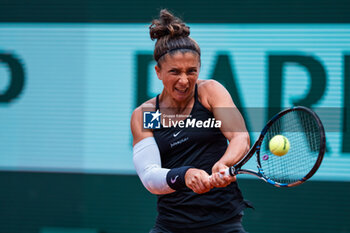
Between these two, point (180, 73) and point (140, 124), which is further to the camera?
point (140, 124)

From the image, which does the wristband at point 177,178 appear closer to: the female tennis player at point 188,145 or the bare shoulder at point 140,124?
the female tennis player at point 188,145

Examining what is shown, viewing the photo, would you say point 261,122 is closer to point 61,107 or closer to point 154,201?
point 154,201

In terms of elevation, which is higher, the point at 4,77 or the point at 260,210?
the point at 4,77

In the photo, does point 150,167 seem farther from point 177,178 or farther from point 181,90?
point 181,90

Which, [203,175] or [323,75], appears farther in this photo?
[323,75]

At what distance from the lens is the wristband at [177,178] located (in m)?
2.15

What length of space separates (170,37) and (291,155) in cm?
97

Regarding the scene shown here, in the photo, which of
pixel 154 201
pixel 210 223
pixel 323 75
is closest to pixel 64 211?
pixel 154 201

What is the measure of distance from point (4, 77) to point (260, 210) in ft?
10.3

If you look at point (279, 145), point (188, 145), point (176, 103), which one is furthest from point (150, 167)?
point (279, 145)

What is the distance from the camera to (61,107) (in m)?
4.55

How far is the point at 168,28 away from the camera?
2.41 metres

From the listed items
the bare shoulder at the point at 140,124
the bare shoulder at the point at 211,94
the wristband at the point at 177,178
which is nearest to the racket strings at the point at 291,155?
the bare shoulder at the point at 211,94
